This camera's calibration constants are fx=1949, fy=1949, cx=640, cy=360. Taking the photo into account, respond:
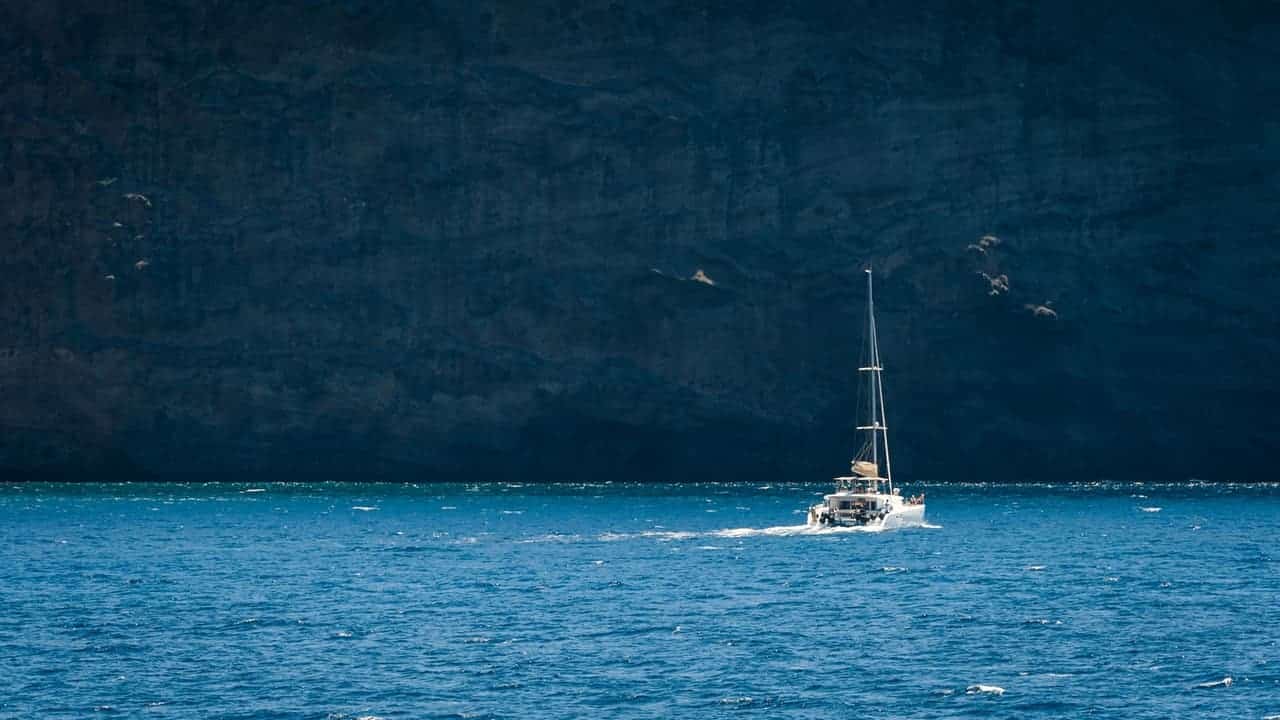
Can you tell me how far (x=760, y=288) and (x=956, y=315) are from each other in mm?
15041

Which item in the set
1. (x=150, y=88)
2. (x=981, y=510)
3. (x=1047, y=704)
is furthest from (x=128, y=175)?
(x=1047, y=704)

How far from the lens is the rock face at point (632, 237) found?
483 feet

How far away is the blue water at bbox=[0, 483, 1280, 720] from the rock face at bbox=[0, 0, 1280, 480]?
40.7 m

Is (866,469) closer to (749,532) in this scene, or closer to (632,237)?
(749,532)

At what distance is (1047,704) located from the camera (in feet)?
140

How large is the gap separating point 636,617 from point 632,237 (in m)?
95.1

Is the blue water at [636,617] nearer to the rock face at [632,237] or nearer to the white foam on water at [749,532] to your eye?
the white foam on water at [749,532]

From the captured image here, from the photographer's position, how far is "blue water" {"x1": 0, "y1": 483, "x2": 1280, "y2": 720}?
143 ft

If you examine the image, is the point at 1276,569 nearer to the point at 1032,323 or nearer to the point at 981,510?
the point at 981,510

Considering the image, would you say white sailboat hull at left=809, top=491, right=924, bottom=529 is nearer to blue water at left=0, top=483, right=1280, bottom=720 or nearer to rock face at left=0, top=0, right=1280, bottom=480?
blue water at left=0, top=483, right=1280, bottom=720

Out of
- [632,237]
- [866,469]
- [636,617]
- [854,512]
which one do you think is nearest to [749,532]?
[854,512]

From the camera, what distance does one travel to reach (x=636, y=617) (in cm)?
5825

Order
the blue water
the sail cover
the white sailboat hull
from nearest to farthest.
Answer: the blue water < the sail cover < the white sailboat hull

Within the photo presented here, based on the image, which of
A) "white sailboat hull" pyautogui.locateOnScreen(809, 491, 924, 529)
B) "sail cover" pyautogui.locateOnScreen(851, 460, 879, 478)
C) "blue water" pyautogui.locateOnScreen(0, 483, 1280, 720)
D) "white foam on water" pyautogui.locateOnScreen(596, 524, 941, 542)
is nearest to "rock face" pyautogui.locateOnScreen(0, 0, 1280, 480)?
"blue water" pyautogui.locateOnScreen(0, 483, 1280, 720)
